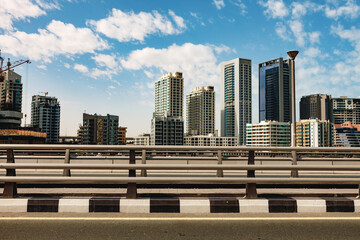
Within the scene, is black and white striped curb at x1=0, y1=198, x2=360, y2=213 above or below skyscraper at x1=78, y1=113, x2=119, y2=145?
below

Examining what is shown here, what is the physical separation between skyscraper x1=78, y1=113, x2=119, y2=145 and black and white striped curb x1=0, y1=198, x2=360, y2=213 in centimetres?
18566

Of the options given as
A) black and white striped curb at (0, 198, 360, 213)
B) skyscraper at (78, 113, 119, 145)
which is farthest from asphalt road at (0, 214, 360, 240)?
skyscraper at (78, 113, 119, 145)

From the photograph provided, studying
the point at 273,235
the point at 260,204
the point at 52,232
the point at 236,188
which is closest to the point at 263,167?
the point at 260,204

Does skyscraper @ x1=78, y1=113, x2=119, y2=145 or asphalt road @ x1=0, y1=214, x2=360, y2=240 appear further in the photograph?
skyscraper @ x1=78, y1=113, x2=119, y2=145

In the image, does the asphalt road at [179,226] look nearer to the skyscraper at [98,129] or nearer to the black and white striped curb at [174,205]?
the black and white striped curb at [174,205]

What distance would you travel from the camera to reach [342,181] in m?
5.25

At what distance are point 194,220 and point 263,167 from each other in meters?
1.46

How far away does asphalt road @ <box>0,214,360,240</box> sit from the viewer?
403 centimetres

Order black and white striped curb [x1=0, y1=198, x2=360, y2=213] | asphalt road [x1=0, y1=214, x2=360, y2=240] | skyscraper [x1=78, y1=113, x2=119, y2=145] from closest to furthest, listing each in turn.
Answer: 1. asphalt road [x1=0, y1=214, x2=360, y2=240]
2. black and white striped curb [x1=0, y1=198, x2=360, y2=213]
3. skyscraper [x1=78, y1=113, x2=119, y2=145]

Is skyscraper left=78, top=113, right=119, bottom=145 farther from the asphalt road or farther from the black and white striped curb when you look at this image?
the asphalt road

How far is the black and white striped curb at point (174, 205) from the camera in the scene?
4973 millimetres

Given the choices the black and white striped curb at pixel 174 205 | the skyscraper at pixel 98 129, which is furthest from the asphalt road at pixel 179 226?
the skyscraper at pixel 98 129

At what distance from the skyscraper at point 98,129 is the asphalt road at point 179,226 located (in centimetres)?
18628

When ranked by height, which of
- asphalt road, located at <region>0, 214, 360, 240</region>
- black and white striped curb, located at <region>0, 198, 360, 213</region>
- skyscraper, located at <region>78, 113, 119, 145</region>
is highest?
skyscraper, located at <region>78, 113, 119, 145</region>
